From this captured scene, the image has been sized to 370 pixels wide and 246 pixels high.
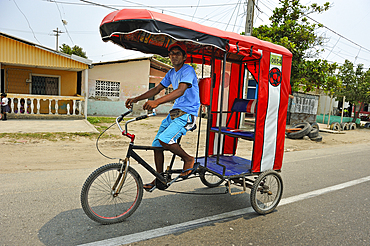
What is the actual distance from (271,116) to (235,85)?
A: 1318 millimetres

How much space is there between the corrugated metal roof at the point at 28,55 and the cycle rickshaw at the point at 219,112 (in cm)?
1056

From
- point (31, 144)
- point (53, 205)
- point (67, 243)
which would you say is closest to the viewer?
point (67, 243)

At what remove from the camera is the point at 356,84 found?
2152cm

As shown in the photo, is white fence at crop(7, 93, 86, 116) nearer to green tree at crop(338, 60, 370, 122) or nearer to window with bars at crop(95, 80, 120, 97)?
window with bars at crop(95, 80, 120, 97)

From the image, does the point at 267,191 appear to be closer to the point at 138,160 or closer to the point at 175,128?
the point at 175,128

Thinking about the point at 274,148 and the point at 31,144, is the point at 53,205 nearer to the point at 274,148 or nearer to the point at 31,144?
the point at 274,148

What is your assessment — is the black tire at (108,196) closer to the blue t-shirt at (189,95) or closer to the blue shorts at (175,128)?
the blue shorts at (175,128)

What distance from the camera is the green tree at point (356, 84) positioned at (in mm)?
21016

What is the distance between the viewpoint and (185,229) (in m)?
3.23

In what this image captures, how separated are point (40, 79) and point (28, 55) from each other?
2796mm

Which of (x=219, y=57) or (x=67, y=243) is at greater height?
(x=219, y=57)

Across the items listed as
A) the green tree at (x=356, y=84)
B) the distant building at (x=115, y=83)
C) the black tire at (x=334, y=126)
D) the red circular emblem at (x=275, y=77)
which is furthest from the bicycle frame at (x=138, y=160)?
the green tree at (x=356, y=84)

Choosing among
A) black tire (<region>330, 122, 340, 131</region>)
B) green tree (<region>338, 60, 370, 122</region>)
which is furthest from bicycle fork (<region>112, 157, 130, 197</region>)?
green tree (<region>338, 60, 370, 122</region>)

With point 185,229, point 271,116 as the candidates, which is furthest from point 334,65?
point 185,229
